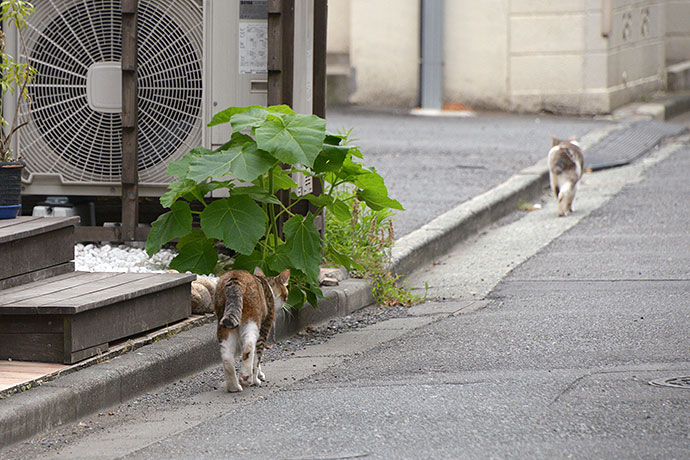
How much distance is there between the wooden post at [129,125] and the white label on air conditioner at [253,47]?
25.5 inches

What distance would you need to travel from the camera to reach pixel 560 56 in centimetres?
1702

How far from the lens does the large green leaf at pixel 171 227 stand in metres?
5.73

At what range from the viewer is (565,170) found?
9.80 m

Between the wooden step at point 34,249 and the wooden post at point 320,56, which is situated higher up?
the wooden post at point 320,56

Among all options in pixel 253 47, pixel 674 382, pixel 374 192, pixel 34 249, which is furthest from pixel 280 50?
pixel 674 382

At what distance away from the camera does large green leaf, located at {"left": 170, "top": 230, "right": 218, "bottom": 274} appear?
5.87 metres

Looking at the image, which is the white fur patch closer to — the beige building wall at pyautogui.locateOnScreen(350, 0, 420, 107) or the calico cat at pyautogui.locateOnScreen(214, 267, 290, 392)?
the calico cat at pyautogui.locateOnScreen(214, 267, 290, 392)

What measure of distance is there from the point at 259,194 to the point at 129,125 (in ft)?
4.50

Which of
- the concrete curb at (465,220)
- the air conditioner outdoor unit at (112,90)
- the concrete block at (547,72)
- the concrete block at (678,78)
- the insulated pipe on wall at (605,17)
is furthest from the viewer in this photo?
the concrete block at (678,78)

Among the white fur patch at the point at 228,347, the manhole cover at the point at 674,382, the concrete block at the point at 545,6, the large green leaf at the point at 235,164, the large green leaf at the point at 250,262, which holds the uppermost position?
the concrete block at the point at 545,6

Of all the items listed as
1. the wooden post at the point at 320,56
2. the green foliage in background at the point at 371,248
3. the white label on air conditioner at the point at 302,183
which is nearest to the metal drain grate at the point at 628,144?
the green foliage in background at the point at 371,248

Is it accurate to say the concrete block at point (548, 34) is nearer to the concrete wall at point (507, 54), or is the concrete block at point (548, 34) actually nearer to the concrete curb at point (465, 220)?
the concrete wall at point (507, 54)

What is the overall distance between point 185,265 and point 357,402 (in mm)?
1559

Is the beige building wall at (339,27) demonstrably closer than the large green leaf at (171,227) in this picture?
No
